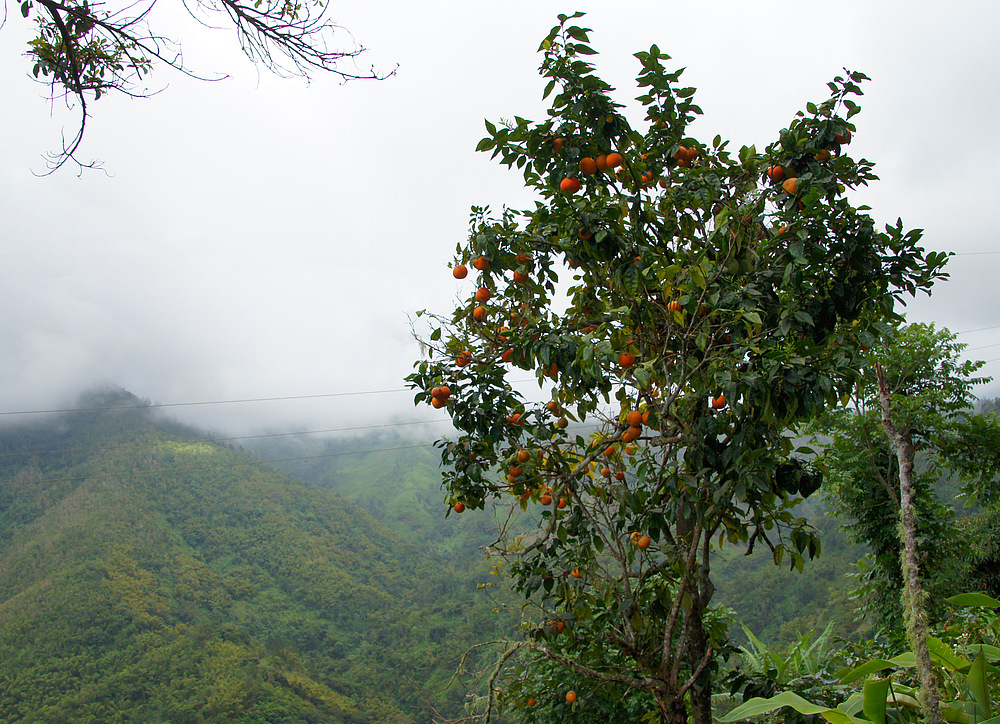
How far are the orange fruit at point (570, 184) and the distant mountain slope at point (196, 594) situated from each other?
1831 cm

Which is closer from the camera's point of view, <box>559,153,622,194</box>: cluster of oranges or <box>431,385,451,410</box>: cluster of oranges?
<box>559,153,622,194</box>: cluster of oranges

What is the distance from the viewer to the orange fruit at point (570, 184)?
187 centimetres

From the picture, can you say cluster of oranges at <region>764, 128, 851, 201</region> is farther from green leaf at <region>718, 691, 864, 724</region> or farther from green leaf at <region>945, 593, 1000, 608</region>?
green leaf at <region>718, 691, 864, 724</region>

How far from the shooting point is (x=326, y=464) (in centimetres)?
6462

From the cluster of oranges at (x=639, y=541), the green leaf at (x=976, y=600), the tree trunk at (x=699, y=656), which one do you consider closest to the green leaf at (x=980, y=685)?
the green leaf at (x=976, y=600)

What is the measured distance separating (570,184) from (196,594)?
38.7m

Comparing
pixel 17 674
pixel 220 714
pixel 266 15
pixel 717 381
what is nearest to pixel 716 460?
pixel 717 381

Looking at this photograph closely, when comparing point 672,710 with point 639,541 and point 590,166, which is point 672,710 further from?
point 590,166

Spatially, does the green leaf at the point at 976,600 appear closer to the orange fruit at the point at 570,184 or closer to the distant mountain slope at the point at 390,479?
the orange fruit at the point at 570,184

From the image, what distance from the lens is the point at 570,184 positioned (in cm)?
188

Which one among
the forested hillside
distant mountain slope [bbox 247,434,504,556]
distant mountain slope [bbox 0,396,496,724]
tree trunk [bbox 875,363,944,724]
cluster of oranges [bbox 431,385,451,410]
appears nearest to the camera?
tree trunk [bbox 875,363,944,724]

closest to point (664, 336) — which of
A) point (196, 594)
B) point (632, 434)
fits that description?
point (632, 434)

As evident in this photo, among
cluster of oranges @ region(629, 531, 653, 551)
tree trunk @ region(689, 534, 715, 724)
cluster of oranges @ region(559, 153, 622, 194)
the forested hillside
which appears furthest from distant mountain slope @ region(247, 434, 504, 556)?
cluster of oranges @ region(559, 153, 622, 194)

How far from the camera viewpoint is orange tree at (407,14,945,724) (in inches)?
63.7
